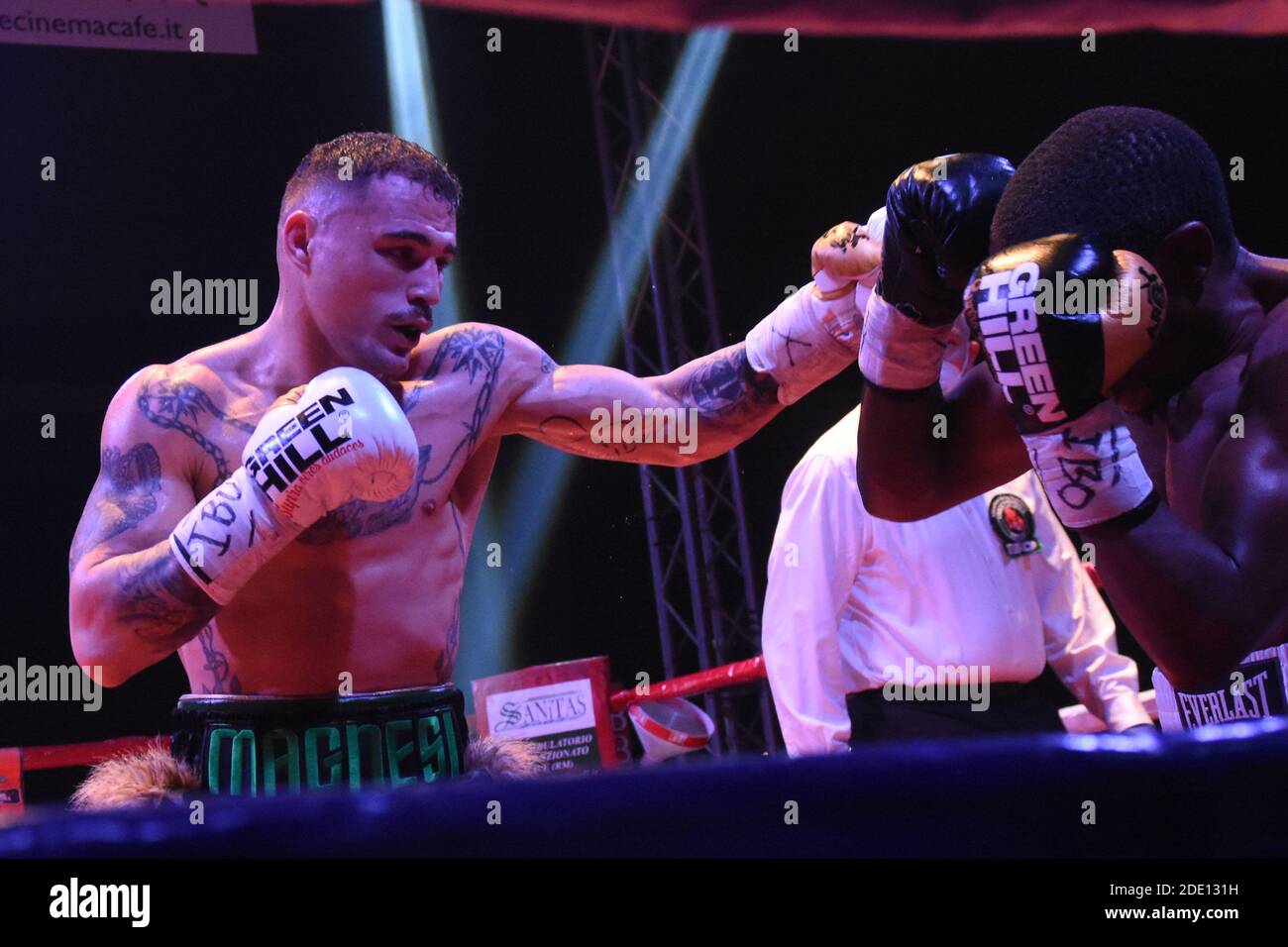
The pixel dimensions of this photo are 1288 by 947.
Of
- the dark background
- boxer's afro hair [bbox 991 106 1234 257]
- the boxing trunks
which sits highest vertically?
the dark background

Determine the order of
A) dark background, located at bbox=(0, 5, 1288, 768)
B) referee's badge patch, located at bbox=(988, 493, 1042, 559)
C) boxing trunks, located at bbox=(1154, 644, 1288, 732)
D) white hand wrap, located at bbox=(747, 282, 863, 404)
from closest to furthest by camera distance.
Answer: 1. boxing trunks, located at bbox=(1154, 644, 1288, 732)
2. white hand wrap, located at bbox=(747, 282, 863, 404)
3. referee's badge patch, located at bbox=(988, 493, 1042, 559)
4. dark background, located at bbox=(0, 5, 1288, 768)

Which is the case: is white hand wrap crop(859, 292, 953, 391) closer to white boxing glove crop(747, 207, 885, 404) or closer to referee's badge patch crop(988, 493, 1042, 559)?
white boxing glove crop(747, 207, 885, 404)

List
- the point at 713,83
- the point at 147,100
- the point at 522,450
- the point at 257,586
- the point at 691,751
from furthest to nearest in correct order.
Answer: the point at 522,450 < the point at 713,83 < the point at 147,100 < the point at 691,751 < the point at 257,586

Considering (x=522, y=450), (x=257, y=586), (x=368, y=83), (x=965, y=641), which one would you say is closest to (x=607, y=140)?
(x=368, y=83)

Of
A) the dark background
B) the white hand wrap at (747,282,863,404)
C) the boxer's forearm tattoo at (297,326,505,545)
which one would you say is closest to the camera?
the boxer's forearm tattoo at (297,326,505,545)

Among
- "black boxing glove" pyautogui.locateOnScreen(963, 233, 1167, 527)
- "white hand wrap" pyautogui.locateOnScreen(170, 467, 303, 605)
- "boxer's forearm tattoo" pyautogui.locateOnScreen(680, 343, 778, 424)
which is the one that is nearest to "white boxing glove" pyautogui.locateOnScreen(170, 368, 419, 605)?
"white hand wrap" pyautogui.locateOnScreen(170, 467, 303, 605)

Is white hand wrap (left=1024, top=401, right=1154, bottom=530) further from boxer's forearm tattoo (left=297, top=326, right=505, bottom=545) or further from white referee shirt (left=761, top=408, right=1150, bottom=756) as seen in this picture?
white referee shirt (left=761, top=408, right=1150, bottom=756)

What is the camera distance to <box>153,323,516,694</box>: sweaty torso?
180 centimetres

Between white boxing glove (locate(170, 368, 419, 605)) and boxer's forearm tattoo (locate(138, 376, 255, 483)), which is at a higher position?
boxer's forearm tattoo (locate(138, 376, 255, 483))

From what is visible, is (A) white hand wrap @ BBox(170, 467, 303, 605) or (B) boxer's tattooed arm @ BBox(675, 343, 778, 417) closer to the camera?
(A) white hand wrap @ BBox(170, 467, 303, 605)

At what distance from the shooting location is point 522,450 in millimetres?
4918

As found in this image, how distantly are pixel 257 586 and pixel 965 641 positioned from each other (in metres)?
1.45

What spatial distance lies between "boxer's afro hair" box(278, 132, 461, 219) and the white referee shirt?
1060 millimetres
